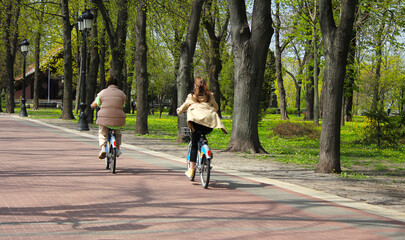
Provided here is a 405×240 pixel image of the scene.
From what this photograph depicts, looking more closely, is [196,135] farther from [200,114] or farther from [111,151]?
[111,151]

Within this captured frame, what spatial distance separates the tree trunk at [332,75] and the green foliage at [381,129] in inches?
307

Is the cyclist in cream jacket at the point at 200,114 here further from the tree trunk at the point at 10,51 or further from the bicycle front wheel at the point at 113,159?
the tree trunk at the point at 10,51

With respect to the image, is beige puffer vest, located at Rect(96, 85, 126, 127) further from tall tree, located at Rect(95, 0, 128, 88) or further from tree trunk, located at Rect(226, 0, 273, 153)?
tall tree, located at Rect(95, 0, 128, 88)

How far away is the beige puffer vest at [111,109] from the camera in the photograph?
1012cm

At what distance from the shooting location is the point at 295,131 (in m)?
23.5

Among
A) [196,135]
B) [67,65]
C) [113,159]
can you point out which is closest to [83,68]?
[67,65]

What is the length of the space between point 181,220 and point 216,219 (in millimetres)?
428

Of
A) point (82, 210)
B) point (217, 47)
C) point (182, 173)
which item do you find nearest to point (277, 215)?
point (82, 210)

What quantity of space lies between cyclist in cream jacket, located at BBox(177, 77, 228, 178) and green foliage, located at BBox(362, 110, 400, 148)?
1098 centimetres

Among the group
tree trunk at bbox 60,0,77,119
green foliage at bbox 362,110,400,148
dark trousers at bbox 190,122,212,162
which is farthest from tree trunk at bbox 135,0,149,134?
dark trousers at bbox 190,122,212,162

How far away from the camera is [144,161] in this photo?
12.2 meters

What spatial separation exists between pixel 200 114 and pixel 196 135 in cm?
45

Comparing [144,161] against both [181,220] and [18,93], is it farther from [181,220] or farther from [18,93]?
[18,93]

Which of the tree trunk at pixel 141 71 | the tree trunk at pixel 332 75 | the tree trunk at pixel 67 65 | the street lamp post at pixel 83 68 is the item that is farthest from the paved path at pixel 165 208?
the tree trunk at pixel 67 65
